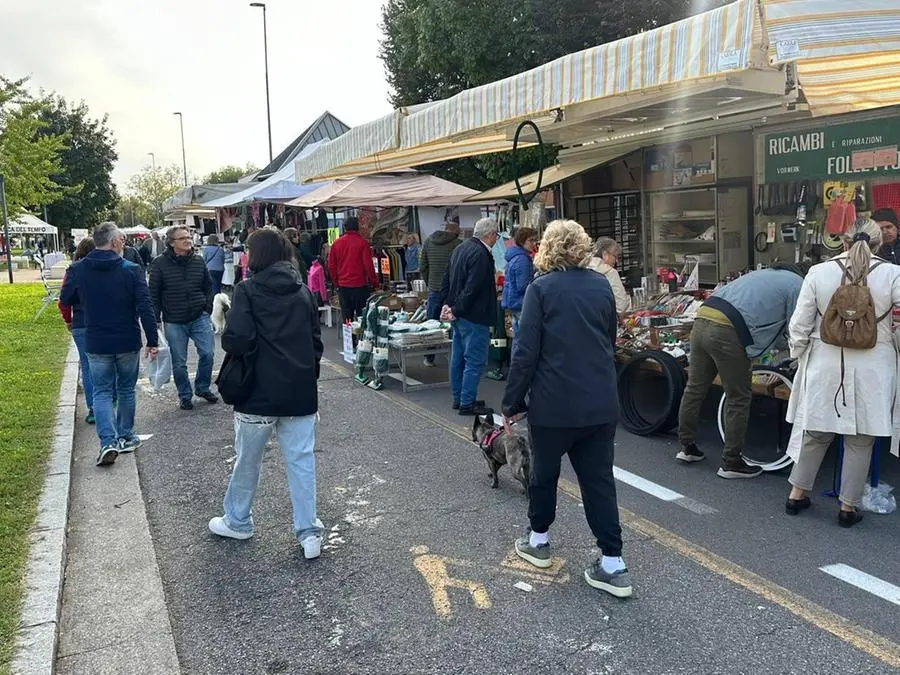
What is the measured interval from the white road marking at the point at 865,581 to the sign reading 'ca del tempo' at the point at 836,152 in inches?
186

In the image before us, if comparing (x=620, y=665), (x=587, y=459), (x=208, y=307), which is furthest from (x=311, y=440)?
(x=208, y=307)

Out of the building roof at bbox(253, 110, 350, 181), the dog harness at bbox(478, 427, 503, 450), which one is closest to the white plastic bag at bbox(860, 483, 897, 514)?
the dog harness at bbox(478, 427, 503, 450)

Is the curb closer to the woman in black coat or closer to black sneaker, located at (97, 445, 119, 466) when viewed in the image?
black sneaker, located at (97, 445, 119, 466)

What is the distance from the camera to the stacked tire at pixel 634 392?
614 centimetres

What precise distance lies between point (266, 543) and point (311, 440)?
0.71 m

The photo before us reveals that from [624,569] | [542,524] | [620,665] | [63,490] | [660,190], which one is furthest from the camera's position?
[660,190]

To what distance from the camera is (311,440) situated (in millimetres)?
4320

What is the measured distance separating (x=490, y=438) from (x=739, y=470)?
1712mm

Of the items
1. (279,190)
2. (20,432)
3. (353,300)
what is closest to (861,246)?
(20,432)

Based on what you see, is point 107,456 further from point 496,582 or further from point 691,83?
point 691,83

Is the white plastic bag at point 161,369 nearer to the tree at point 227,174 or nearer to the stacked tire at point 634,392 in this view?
the stacked tire at point 634,392

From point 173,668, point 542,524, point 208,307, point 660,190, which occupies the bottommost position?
point 173,668

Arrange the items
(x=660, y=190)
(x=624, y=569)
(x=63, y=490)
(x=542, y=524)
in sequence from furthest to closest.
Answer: (x=660, y=190)
(x=63, y=490)
(x=542, y=524)
(x=624, y=569)

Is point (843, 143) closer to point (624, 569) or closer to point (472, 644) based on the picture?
point (624, 569)
